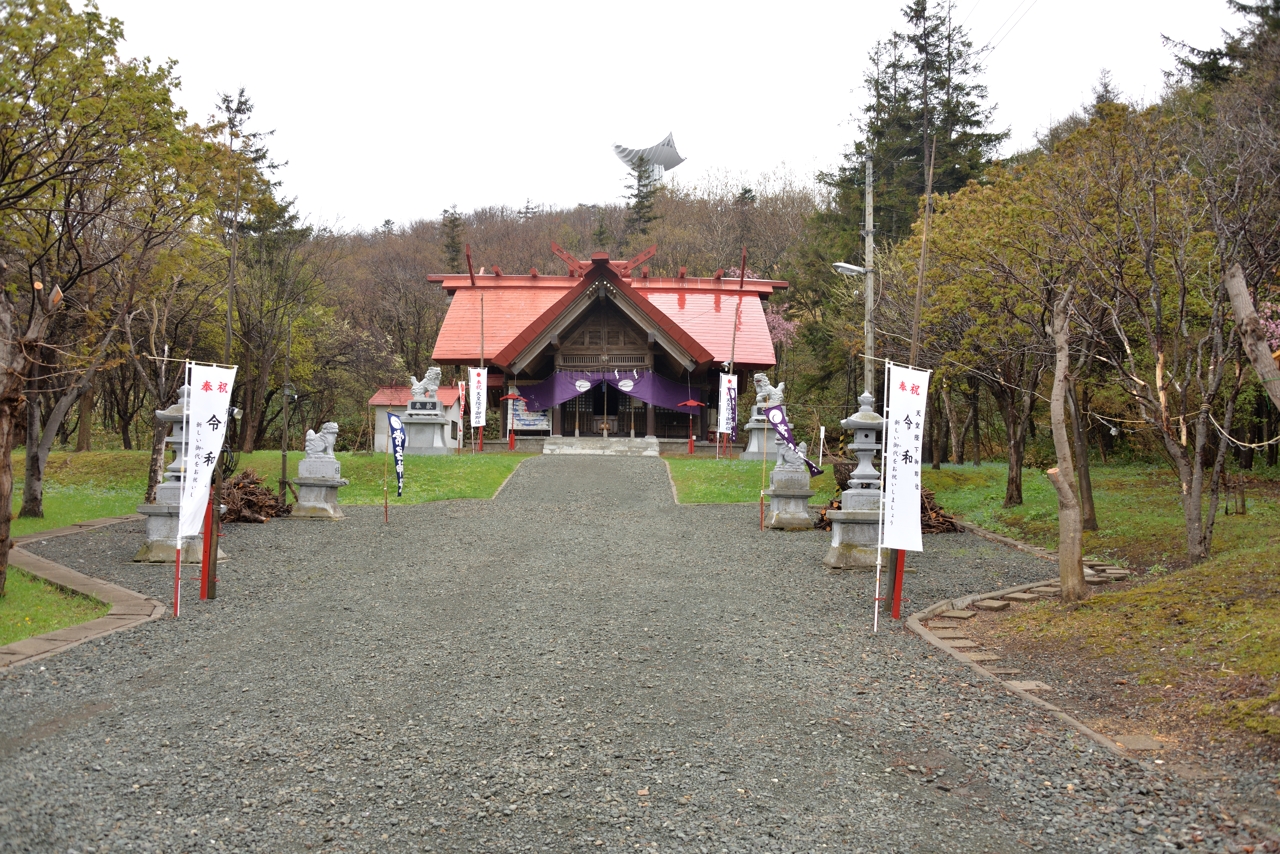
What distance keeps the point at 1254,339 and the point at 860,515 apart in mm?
5568

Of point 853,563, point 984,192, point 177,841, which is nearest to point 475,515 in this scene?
point 853,563

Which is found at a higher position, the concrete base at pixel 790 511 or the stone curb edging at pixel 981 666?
the concrete base at pixel 790 511

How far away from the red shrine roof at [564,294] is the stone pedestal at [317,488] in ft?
39.9

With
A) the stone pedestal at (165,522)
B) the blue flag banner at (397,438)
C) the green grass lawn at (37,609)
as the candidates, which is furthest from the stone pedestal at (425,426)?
the green grass lawn at (37,609)

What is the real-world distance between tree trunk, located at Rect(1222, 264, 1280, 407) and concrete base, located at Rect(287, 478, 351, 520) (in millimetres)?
12211

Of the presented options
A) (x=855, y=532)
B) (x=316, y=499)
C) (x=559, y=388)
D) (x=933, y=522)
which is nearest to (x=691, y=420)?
(x=559, y=388)

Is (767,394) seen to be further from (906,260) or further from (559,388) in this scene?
(559,388)

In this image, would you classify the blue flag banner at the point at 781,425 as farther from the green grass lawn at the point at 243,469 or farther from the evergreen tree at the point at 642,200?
the evergreen tree at the point at 642,200

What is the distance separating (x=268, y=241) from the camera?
85.6ft

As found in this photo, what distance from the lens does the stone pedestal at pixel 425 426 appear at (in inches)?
923

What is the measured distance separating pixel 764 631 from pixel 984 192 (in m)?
9.68

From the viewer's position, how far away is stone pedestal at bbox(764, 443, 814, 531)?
43.7 feet

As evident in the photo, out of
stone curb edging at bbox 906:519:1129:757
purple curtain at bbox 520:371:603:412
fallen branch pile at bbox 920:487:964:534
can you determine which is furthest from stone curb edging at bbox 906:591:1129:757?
purple curtain at bbox 520:371:603:412

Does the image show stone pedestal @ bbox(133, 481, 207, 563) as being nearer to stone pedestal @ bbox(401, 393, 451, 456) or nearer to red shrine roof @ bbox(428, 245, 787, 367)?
stone pedestal @ bbox(401, 393, 451, 456)
